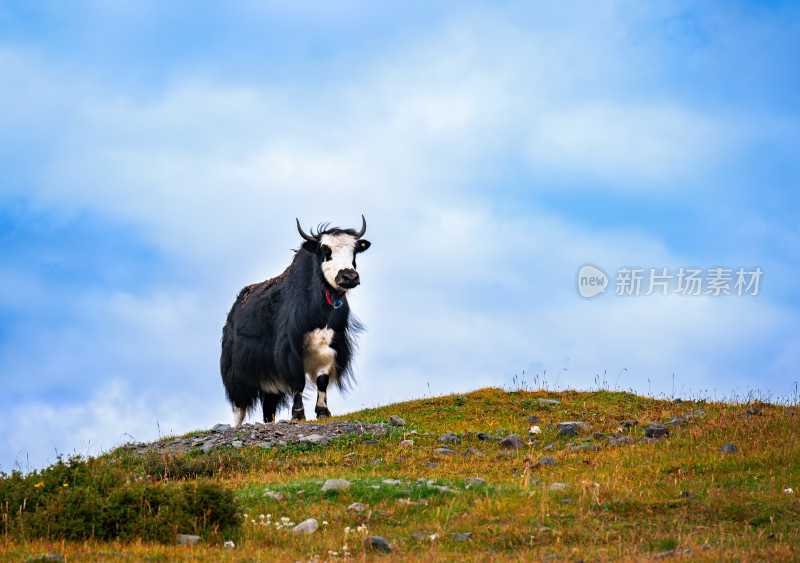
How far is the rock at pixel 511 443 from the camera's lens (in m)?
14.0

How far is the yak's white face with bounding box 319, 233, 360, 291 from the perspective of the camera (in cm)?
1936

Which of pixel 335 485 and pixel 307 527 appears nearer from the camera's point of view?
pixel 307 527

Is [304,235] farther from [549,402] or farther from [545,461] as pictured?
[545,461]

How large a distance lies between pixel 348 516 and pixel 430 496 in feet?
3.67

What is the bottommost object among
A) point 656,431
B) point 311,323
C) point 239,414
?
point 656,431

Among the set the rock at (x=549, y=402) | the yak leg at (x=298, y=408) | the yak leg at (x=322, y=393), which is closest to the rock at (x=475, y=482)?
the rock at (x=549, y=402)

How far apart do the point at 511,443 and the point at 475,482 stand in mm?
3730

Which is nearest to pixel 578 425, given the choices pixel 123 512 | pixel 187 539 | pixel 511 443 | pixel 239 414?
pixel 511 443

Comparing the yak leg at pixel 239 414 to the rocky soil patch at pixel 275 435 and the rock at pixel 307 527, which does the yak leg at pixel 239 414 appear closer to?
the rocky soil patch at pixel 275 435

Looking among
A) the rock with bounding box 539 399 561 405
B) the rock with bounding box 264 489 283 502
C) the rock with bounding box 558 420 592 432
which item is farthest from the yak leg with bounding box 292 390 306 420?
the rock with bounding box 264 489 283 502

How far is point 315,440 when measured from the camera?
15.2m

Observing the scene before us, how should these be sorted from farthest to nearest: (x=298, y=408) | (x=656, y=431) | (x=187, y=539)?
(x=298, y=408), (x=656, y=431), (x=187, y=539)

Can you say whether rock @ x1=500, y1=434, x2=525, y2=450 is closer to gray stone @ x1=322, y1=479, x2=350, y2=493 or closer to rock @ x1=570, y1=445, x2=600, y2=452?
rock @ x1=570, y1=445, x2=600, y2=452

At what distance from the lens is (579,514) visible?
895cm
